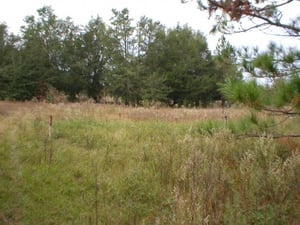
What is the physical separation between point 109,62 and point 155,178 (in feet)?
106

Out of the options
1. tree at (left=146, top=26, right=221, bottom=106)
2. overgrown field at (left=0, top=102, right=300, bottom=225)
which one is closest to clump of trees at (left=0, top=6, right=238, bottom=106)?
tree at (left=146, top=26, right=221, bottom=106)

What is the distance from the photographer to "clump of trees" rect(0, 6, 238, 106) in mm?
32531

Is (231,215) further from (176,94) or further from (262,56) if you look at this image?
(176,94)

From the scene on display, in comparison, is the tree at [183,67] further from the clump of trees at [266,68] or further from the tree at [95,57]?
the clump of trees at [266,68]

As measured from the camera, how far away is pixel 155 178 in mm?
4527

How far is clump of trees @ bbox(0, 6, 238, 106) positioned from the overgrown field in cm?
2579

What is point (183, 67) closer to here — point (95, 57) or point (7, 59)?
point (95, 57)

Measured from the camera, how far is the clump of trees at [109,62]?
32.5m

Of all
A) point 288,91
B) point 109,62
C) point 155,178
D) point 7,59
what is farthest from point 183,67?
point 288,91

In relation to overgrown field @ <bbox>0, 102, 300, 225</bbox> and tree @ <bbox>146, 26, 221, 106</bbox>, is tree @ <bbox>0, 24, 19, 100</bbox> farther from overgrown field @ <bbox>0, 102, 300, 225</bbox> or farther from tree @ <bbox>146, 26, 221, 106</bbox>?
overgrown field @ <bbox>0, 102, 300, 225</bbox>

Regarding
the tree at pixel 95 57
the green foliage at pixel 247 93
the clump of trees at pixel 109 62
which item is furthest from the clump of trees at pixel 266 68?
the tree at pixel 95 57

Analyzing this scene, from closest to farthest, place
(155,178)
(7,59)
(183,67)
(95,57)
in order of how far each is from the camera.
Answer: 1. (155,178)
2. (7,59)
3. (183,67)
4. (95,57)

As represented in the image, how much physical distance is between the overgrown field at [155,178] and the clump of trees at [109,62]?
2579cm

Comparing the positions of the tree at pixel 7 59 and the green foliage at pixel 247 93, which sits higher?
the tree at pixel 7 59
